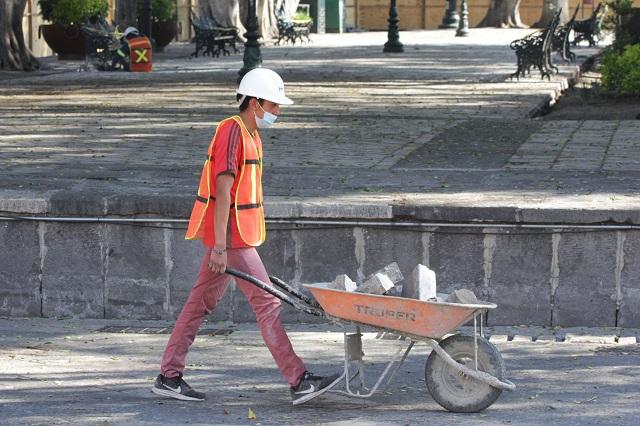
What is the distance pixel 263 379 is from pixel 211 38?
2828 centimetres

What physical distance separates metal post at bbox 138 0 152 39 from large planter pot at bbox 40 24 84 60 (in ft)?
10.6

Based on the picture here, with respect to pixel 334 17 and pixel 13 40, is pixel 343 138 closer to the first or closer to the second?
pixel 13 40

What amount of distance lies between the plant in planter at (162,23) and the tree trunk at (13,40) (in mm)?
8440

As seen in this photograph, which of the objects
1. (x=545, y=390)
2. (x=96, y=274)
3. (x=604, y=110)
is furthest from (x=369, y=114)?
(x=545, y=390)

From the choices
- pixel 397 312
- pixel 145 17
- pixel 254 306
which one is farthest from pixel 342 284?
pixel 145 17

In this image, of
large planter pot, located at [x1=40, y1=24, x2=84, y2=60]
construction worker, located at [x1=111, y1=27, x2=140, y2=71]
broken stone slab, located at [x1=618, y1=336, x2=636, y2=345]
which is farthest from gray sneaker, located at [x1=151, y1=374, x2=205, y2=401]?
large planter pot, located at [x1=40, y1=24, x2=84, y2=60]

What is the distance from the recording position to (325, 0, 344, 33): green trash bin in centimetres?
5769

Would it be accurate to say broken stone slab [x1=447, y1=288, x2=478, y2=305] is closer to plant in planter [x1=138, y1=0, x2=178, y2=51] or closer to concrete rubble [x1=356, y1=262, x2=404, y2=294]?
concrete rubble [x1=356, y1=262, x2=404, y2=294]

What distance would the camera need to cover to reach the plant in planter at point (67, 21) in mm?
33000

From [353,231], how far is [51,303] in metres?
2.23

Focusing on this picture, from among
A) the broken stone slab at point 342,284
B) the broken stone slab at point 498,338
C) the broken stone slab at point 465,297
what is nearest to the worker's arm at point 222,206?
the broken stone slab at point 342,284

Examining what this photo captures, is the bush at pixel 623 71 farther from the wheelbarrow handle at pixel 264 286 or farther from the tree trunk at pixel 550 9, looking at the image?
the tree trunk at pixel 550 9

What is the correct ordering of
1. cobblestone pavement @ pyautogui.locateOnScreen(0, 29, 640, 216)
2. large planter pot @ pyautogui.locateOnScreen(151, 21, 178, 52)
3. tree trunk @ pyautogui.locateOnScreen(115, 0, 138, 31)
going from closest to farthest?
cobblestone pavement @ pyautogui.locateOnScreen(0, 29, 640, 216) → tree trunk @ pyautogui.locateOnScreen(115, 0, 138, 31) → large planter pot @ pyautogui.locateOnScreen(151, 21, 178, 52)

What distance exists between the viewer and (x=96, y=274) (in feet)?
34.1
